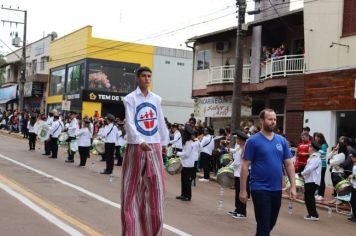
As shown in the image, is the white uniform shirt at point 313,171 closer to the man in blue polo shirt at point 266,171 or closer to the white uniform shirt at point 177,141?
the man in blue polo shirt at point 266,171

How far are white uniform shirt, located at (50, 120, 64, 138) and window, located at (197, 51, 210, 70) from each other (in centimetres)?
1203

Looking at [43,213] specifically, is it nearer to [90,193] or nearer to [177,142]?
[90,193]

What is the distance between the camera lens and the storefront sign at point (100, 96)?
138 ft

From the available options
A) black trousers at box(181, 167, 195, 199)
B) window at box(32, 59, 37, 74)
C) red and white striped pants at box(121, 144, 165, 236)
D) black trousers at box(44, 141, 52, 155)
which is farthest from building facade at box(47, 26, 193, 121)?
red and white striped pants at box(121, 144, 165, 236)

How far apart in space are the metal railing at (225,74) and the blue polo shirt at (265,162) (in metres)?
20.5

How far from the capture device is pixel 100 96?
42.5m

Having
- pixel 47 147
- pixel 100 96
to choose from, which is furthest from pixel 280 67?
pixel 100 96

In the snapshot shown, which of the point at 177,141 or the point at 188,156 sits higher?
the point at 177,141

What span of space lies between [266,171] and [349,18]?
14.6 metres

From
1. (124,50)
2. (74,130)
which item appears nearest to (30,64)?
(124,50)

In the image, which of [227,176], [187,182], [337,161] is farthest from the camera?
[337,161]

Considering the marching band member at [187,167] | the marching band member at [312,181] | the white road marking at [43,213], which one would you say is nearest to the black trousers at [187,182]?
the marching band member at [187,167]

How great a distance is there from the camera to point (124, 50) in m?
44.4

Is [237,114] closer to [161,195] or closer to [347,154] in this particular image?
[347,154]
